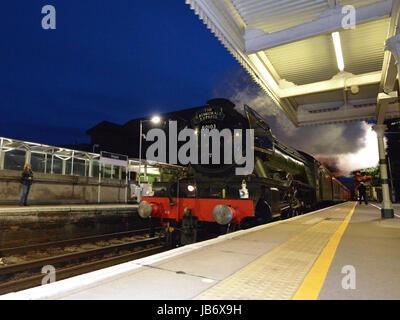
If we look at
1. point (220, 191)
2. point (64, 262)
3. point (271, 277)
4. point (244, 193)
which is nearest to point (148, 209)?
point (220, 191)

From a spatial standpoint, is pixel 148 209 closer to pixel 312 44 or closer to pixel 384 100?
pixel 312 44

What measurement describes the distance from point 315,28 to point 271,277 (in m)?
3.87

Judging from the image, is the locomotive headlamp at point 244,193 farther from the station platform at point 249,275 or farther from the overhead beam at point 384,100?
the overhead beam at point 384,100

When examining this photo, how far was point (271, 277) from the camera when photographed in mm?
2367

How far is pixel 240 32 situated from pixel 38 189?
10.6 metres

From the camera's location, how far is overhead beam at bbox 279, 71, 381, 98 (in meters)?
5.81

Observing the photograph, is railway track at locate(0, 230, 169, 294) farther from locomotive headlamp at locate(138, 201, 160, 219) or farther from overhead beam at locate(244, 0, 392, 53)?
overhead beam at locate(244, 0, 392, 53)

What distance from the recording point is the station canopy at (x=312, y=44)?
12.7ft

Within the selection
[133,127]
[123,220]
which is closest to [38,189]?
[123,220]

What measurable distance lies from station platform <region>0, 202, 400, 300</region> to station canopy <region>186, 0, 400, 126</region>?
9.46 feet

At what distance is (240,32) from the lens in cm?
457

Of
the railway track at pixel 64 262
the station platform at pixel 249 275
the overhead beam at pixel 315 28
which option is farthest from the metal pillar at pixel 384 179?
the railway track at pixel 64 262

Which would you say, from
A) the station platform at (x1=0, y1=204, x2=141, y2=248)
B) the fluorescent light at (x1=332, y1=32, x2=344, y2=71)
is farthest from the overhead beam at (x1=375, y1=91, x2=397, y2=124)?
the station platform at (x1=0, y1=204, x2=141, y2=248)
